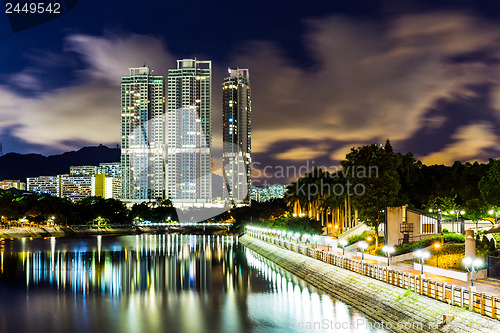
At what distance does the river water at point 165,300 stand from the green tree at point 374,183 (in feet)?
29.6

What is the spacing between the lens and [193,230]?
573 ft

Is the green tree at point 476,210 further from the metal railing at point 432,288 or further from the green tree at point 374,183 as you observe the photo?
the metal railing at point 432,288

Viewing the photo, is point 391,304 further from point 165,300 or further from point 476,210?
point 476,210

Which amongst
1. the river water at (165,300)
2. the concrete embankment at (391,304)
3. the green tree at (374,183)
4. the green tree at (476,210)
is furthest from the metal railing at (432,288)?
the green tree at (476,210)

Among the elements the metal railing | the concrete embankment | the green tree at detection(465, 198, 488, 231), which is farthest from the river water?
the green tree at detection(465, 198, 488, 231)

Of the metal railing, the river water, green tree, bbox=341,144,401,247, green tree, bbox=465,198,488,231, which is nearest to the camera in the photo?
the metal railing

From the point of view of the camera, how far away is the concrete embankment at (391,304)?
60.7ft

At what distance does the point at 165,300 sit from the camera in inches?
1489

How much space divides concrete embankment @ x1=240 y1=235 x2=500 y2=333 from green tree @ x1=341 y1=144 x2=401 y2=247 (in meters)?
7.48

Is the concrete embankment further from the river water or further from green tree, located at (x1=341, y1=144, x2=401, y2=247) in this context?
green tree, located at (x1=341, y1=144, x2=401, y2=247)

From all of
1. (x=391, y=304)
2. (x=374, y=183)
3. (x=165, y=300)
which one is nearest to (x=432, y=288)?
(x=391, y=304)

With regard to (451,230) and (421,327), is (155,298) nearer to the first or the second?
(421,327)

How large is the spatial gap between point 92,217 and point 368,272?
477 ft

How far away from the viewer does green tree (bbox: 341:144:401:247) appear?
155 feet
